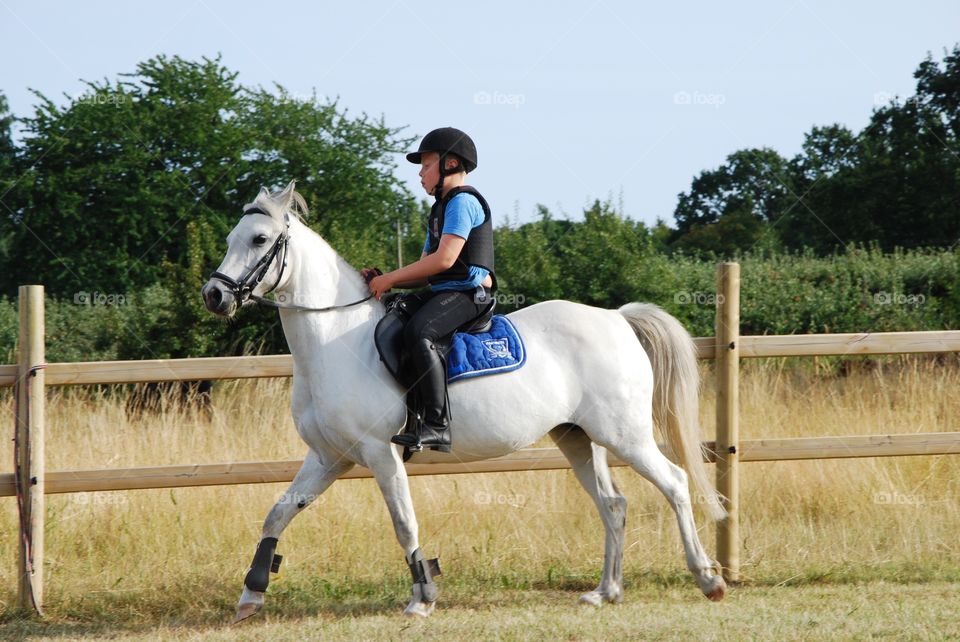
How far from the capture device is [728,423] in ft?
19.7

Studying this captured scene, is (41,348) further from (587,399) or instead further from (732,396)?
(732,396)

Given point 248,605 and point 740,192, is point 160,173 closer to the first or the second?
point 248,605

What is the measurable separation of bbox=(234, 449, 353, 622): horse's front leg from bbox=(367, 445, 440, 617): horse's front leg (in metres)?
0.31

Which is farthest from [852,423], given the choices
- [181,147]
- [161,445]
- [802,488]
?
[181,147]

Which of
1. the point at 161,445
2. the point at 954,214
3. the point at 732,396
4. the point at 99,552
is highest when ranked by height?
the point at 954,214

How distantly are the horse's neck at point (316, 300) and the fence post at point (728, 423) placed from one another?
2.32m

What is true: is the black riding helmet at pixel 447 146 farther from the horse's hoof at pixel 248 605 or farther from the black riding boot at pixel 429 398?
the horse's hoof at pixel 248 605

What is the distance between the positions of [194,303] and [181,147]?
1316cm

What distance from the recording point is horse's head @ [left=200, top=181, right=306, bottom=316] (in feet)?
15.0

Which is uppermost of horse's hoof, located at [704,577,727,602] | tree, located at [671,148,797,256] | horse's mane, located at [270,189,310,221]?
tree, located at [671,148,797,256]

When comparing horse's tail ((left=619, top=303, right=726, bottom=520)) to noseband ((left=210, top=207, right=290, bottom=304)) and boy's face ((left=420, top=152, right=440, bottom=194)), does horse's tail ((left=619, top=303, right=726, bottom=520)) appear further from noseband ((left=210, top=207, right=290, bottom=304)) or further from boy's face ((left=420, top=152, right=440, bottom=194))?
noseband ((left=210, top=207, right=290, bottom=304))

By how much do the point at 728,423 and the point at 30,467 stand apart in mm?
4197

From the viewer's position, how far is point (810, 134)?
43219 millimetres

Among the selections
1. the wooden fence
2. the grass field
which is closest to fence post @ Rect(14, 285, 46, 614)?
the wooden fence
